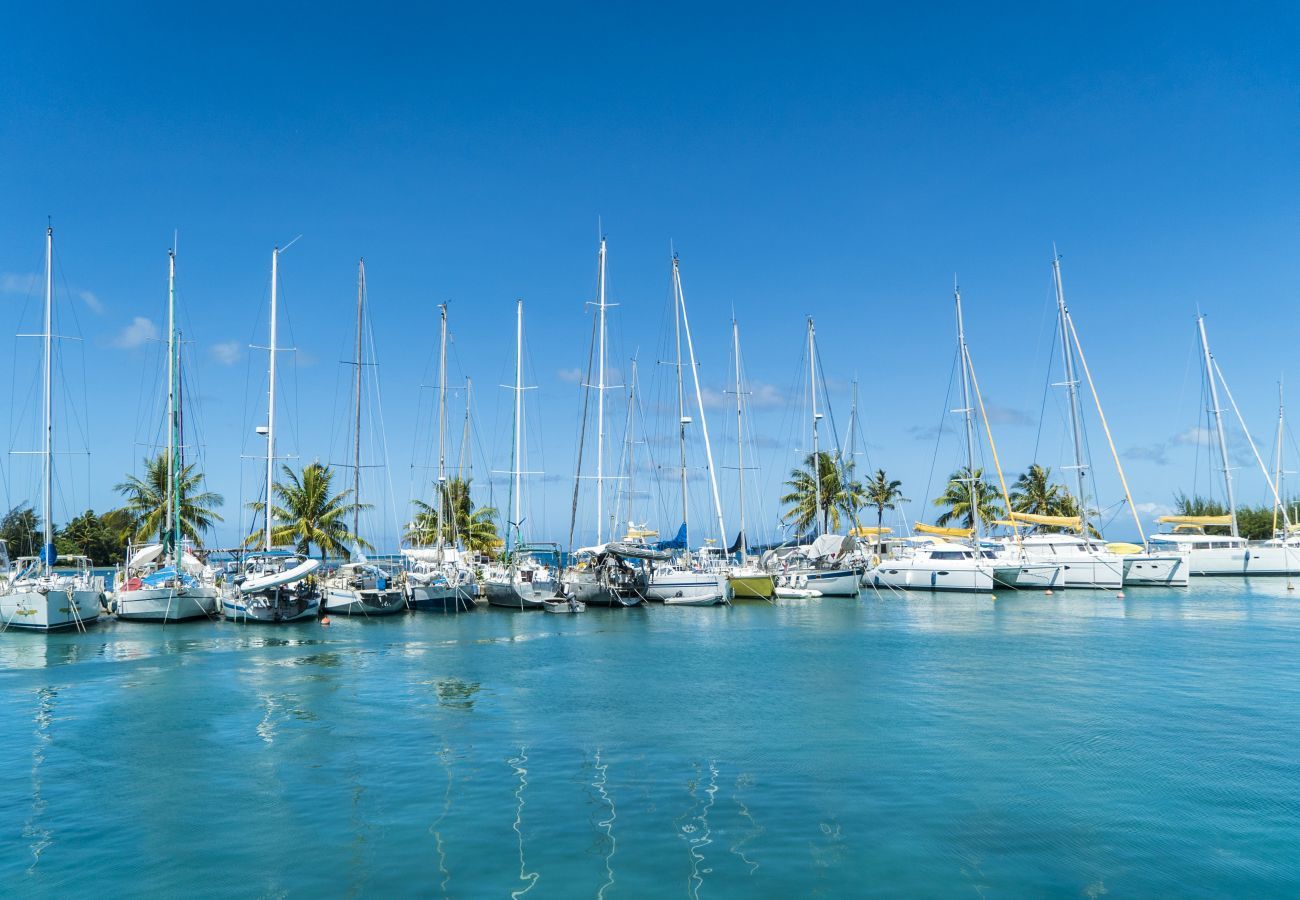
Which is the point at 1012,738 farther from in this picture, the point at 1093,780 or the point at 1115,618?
the point at 1115,618

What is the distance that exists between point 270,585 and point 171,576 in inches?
329

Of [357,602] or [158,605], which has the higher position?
[158,605]

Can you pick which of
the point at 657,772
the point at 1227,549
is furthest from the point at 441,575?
the point at 1227,549

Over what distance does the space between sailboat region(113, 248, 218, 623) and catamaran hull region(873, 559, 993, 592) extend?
3923 cm

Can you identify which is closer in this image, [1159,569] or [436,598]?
[436,598]

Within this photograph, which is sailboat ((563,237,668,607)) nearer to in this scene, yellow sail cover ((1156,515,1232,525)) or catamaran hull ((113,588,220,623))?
catamaran hull ((113,588,220,623))

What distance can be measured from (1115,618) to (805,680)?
26.4m

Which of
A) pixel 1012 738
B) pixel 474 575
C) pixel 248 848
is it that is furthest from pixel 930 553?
pixel 248 848

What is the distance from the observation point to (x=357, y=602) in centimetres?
5181

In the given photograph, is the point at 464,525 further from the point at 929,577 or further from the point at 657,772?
the point at 657,772

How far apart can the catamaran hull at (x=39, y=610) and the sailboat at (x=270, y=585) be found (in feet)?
24.3

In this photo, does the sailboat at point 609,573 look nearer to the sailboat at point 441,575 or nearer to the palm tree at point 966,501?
the sailboat at point 441,575

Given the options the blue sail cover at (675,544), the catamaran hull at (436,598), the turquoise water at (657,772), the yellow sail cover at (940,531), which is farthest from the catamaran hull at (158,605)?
the yellow sail cover at (940,531)

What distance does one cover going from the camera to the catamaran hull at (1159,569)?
66.1 m
